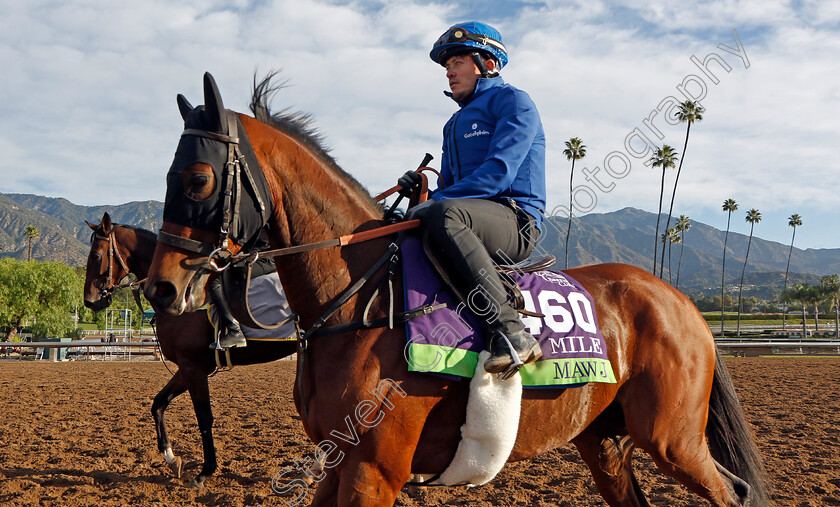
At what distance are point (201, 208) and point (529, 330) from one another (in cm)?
178

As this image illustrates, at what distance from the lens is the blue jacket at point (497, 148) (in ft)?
10.3

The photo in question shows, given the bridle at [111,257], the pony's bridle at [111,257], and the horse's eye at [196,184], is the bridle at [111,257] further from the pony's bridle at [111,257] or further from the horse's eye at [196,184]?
the horse's eye at [196,184]

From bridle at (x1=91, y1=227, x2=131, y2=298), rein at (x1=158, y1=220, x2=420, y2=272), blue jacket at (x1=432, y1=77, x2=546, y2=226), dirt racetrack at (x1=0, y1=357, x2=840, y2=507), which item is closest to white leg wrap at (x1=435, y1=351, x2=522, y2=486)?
rein at (x1=158, y1=220, x2=420, y2=272)

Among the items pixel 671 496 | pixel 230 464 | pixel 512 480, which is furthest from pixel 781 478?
pixel 230 464

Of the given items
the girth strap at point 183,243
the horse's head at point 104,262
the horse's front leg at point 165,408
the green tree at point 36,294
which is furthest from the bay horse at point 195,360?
the green tree at point 36,294

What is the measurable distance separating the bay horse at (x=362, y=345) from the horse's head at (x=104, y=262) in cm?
553

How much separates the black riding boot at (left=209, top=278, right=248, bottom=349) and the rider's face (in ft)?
12.0

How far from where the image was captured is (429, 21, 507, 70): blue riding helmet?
3.53 metres

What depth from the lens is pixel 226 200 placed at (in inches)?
101

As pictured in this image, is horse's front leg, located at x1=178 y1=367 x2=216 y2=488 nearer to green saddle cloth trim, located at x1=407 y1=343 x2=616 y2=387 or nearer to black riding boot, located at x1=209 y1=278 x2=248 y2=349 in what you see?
black riding boot, located at x1=209 y1=278 x2=248 y2=349

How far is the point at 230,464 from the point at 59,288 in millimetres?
47020

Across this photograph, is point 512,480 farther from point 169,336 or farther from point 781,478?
point 169,336

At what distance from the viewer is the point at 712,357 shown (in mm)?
3762

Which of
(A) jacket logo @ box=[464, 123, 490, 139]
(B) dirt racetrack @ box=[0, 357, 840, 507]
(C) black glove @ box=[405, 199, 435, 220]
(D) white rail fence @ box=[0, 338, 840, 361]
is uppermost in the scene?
(A) jacket logo @ box=[464, 123, 490, 139]
